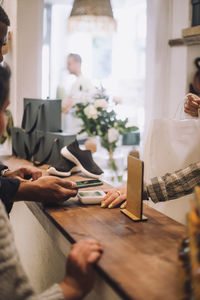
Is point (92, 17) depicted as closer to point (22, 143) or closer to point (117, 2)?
point (22, 143)

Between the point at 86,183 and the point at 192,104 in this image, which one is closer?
the point at 86,183

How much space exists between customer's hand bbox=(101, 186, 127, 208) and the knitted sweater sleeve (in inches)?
22.0

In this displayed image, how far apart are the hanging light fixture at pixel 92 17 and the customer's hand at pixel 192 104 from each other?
1289 mm

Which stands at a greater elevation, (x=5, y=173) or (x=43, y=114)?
(x=43, y=114)

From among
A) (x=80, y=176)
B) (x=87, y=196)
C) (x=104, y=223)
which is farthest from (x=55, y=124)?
(x=104, y=223)

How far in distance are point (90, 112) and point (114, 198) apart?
195 cm

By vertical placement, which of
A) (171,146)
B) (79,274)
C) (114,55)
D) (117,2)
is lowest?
(79,274)

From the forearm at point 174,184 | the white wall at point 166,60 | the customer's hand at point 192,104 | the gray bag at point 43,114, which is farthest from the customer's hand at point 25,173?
the white wall at point 166,60

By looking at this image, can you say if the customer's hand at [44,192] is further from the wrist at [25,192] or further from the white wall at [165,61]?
the white wall at [165,61]

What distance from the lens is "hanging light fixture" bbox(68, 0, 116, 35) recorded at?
294cm

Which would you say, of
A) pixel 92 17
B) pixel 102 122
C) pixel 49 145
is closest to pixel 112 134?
pixel 102 122

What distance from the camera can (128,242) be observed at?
3.65ft

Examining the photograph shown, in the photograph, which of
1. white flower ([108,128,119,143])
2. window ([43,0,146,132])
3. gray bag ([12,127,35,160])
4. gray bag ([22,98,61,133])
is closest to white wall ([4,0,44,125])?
gray bag ([12,127,35,160])

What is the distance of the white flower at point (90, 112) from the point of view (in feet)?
11.1
